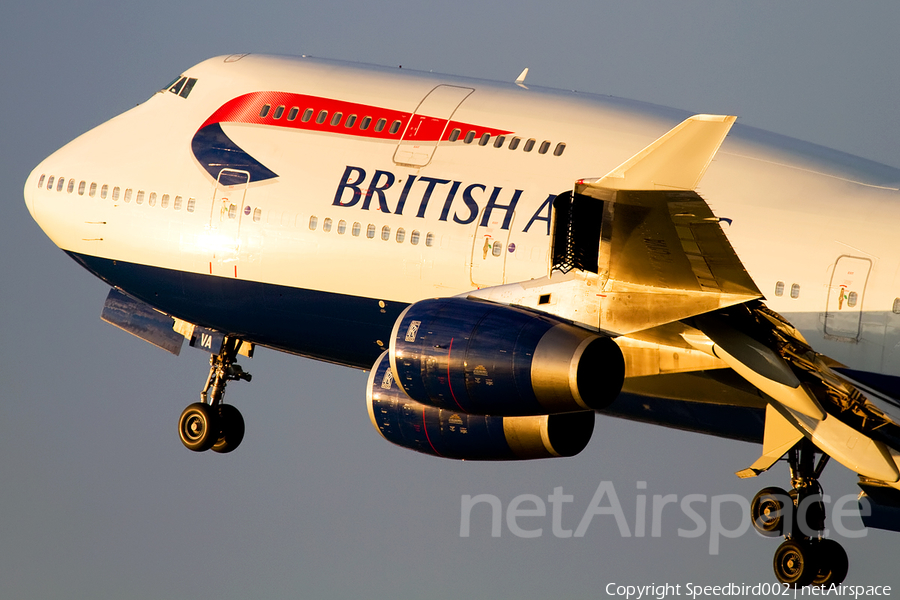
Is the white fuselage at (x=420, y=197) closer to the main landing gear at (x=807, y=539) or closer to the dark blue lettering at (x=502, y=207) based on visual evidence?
the dark blue lettering at (x=502, y=207)

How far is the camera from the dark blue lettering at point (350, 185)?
25109mm

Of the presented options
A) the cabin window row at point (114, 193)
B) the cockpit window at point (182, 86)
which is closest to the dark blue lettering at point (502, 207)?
the cabin window row at point (114, 193)

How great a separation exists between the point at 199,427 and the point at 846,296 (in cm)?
1230

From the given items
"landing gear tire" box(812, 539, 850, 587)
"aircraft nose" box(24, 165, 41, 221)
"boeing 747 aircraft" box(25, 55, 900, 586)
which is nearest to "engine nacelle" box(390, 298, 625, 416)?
"boeing 747 aircraft" box(25, 55, 900, 586)

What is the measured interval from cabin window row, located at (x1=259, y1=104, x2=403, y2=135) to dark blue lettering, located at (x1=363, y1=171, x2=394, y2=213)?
29.4 inches

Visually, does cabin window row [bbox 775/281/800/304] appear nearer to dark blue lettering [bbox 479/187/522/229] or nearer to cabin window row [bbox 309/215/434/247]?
dark blue lettering [bbox 479/187/522/229]

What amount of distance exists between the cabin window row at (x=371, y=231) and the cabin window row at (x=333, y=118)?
5.27 feet

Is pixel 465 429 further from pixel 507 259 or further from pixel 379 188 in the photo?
pixel 379 188

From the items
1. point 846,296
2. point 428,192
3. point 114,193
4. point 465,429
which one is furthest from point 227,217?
point 846,296

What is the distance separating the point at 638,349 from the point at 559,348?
97.3 inches

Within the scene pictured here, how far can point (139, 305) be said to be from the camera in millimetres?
29078

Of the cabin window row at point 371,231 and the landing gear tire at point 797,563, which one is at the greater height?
the cabin window row at point 371,231

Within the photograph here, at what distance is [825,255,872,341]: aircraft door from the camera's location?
20.7 meters

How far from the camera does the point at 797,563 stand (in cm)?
2377
